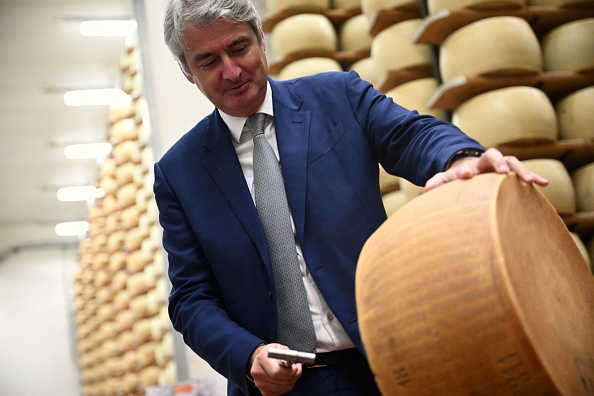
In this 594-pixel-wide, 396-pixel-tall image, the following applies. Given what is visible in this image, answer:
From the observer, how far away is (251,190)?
163 cm

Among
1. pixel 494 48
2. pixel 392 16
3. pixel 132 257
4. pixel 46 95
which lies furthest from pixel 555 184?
pixel 46 95

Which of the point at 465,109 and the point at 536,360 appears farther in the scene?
the point at 465,109

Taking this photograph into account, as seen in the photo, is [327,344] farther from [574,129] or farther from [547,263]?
[574,129]

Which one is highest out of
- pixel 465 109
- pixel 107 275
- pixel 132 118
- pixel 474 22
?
pixel 132 118

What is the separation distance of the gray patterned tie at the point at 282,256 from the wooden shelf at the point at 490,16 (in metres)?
1.78

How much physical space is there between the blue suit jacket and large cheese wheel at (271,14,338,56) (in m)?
2.41

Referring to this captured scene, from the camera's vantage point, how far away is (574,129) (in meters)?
3.26

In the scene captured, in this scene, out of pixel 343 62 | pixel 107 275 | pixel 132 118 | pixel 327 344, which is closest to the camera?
pixel 327 344

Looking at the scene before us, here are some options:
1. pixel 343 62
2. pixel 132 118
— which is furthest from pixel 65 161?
pixel 343 62

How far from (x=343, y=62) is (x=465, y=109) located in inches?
51.0

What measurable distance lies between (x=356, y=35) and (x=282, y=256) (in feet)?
9.56

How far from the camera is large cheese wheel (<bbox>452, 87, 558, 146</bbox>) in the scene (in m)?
3.04

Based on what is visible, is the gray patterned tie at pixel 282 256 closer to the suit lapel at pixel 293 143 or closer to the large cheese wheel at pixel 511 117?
the suit lapel at pixel 293 143

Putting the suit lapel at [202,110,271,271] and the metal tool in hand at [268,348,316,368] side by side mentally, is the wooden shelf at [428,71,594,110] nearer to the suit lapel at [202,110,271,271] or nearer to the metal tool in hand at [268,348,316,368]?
the suit lapel at [202,110,271,271]
